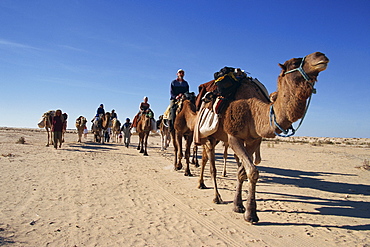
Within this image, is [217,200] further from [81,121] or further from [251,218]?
[81,121]

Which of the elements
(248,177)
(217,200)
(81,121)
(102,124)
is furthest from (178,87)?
(81,121)

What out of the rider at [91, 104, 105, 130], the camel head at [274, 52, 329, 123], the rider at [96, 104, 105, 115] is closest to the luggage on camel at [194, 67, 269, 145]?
the camel head at [274, 52, 329, 123]

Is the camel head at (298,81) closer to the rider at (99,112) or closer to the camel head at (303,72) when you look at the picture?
the camel head at (303,72)

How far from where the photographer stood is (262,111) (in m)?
4.96

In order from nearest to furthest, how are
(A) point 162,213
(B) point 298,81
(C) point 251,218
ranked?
(B) point 298,81
(C) point 251,218
(A) point 162,213

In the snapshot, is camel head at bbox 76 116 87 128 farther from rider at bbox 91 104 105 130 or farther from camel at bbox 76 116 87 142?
rider at bbox 91 104 105 130

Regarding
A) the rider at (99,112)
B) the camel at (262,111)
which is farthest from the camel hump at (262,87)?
the rider at (99,112)

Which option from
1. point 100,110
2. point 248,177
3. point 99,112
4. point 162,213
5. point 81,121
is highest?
point 100,110

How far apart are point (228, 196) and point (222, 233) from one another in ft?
8.50

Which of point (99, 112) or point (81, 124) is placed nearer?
point (81, 124)

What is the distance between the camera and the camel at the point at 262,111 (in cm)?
411

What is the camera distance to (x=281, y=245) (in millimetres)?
3945

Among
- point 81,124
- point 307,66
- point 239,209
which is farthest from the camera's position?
point 81,124

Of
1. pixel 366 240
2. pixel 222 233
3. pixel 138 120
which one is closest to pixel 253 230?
pixel 222 233
